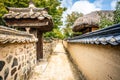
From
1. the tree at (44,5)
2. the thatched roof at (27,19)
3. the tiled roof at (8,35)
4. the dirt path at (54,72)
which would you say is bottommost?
the dirt path at (54,72)

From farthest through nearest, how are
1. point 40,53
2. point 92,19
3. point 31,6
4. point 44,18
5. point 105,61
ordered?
point 92,19
point 40,53
point 31,6
point 44,18
point 105,61

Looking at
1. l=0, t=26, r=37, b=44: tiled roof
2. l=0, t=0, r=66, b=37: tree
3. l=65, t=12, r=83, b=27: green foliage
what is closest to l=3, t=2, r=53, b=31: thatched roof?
l=0, t=26, r=37, b=44: tiled roof

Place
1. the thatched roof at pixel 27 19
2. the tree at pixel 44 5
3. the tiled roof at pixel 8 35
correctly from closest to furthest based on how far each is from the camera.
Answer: the tiled roof at pixel 8 35 < the thatched roof at pixel 27 19 < the tree at pixel 44 5

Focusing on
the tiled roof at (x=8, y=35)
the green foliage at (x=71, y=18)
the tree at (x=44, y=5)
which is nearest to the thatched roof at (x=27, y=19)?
the tiled roof at (x=8, y=35)

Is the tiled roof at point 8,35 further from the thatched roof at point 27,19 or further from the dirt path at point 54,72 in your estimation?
the dirt path at point 54,72

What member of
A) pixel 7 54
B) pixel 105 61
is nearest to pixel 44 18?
pixel 7 54

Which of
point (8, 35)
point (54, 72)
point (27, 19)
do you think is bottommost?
point (54, 72)

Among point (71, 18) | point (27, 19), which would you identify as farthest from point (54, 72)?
point (71, 18)

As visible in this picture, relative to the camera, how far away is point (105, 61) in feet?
9.18

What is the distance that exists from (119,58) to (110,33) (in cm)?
43

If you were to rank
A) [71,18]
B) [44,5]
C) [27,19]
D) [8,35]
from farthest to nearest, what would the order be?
[71,18], [44,5], [27,19], [8,35]

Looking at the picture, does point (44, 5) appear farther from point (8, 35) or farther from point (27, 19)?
point (8, 35)

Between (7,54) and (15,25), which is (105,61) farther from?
(15,25)

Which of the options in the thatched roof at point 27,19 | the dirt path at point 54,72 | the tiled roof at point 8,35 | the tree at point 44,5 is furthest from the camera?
the tree at point 44,5
